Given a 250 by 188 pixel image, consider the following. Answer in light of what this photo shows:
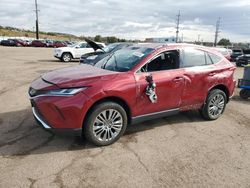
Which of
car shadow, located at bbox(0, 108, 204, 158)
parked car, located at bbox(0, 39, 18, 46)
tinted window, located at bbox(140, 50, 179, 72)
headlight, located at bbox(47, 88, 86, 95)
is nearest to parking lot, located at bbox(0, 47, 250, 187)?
car shadow, located at bbox(0, 108, 204, 158)

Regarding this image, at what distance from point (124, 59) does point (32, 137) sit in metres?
2.22

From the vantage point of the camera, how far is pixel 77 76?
4301 mm

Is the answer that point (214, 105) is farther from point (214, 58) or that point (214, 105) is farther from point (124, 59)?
point (124, 59)

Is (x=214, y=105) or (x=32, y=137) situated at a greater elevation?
(x=214, y=105)

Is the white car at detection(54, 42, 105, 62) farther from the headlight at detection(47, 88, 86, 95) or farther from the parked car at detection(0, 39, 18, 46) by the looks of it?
the parked car at detection(0, 39, 18, 46)

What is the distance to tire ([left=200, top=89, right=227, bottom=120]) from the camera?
18.6 feet

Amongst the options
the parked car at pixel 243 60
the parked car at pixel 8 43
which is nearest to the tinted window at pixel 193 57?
the parked car at pixel 243 60

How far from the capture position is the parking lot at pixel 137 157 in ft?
11.2

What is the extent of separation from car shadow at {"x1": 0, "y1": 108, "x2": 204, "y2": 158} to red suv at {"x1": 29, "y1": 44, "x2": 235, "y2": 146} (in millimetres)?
386

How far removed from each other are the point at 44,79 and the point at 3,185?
189 centimetres

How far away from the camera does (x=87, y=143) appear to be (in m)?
4.46

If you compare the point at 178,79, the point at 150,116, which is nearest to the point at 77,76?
the point at 150,116

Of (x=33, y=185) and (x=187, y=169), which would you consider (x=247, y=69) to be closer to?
(x=187, y=169)

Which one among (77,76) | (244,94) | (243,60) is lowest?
(244,94)
